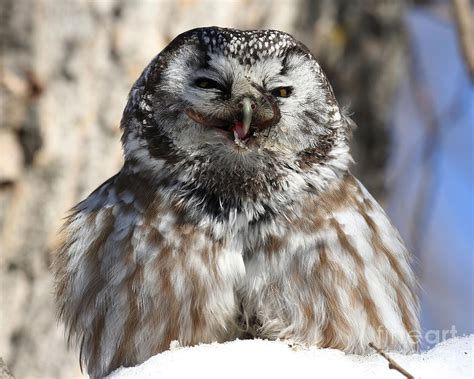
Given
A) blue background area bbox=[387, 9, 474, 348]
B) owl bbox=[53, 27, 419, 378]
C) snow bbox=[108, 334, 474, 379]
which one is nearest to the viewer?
snow bbox=[108, 334, 474, 379]

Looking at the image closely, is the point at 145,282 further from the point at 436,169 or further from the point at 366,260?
the point at 436,169

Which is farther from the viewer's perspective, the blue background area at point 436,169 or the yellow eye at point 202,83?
the blue background area at point 436,169

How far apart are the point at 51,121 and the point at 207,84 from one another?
1531 mm

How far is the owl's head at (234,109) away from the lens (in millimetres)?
2984

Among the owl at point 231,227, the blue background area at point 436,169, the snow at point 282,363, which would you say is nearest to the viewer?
the snow at point 282,363

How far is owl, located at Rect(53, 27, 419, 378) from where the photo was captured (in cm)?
300

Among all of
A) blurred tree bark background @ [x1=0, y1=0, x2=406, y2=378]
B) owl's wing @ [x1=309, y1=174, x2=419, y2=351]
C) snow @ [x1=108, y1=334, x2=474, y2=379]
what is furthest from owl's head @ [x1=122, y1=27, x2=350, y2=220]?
blurred tree bark background @ [x1=0, y1=0, x2=406, y2=378]

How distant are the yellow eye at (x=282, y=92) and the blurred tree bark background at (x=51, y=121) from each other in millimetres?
1579

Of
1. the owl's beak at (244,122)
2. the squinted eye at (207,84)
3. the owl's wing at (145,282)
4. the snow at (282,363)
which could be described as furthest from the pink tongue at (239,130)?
the snow at (282,363)

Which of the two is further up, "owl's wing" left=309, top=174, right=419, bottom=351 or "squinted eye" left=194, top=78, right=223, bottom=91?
"squinted eye" left=194, top=78, right=223, bottom=91

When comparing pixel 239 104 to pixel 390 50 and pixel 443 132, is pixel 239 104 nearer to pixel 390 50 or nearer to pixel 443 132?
pixel 390 50

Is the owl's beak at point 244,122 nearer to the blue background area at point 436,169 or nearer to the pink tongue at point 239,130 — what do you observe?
the pink tongue at point 239,130

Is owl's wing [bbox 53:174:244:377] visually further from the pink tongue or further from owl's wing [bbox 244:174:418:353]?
the pink tongue

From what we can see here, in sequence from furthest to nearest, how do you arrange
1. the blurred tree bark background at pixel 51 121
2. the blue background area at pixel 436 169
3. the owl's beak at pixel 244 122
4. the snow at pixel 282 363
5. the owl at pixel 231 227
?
the blue background area at pixel 436 169
the blurred tree bark background at pixel 51 121
the owl at pixel 231 227
the owl's beak at pixel 244 122
the snow at pixel 282 363
